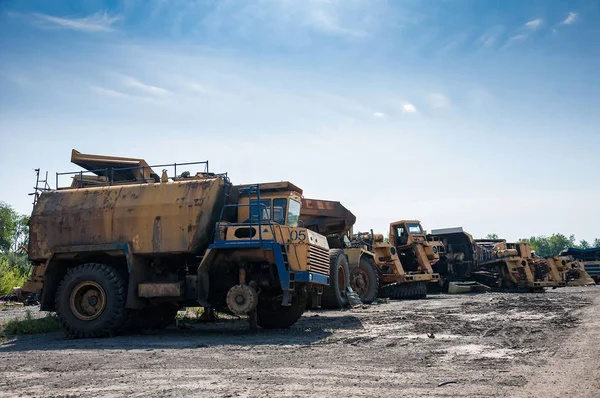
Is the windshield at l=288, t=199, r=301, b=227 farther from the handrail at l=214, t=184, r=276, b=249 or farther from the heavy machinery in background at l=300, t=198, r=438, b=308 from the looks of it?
the heavy machinery in background at l=300, t=198, r=438, b=308

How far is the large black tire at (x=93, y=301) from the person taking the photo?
11.8m

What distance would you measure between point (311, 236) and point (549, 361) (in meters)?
5.58

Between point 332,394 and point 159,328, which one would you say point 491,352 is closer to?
point 332,394

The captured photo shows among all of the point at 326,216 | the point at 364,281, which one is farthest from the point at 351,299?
the point at 364,281

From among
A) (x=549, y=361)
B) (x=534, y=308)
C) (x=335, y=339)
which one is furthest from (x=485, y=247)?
(x=549, y=361)

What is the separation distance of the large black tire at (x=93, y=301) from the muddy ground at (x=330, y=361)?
1.45ft

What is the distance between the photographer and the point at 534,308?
1568cm

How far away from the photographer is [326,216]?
17766mm

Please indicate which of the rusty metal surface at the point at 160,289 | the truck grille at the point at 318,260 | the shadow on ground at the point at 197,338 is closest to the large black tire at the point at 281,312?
the shadow on ground at the point at 197,338

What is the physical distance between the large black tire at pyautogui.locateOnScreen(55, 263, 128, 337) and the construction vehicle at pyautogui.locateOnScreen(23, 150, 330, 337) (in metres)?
0.02

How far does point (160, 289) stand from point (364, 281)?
9.89m

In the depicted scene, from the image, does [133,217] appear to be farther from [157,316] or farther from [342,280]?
[342,280]

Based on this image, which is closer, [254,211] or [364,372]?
[364,372]

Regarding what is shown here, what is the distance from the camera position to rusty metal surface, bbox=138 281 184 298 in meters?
11.8
